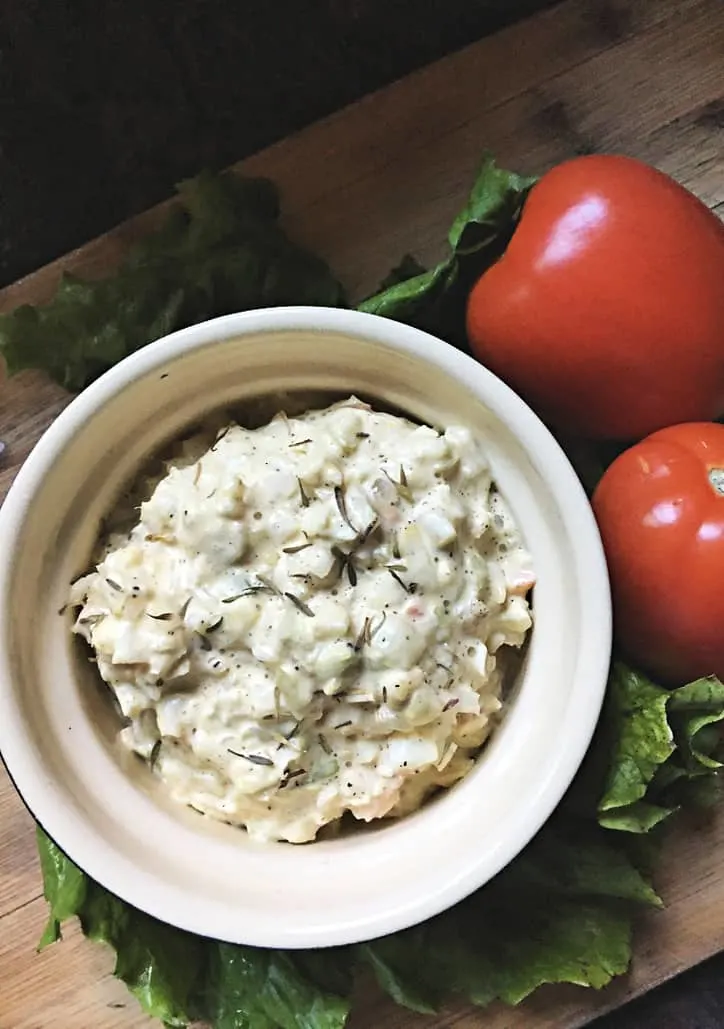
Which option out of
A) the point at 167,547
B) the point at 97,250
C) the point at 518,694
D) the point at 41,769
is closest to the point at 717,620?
the point at 518,694

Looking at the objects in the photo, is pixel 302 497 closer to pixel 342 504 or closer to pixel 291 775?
pixel 342 504

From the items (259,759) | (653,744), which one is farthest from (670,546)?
(259,759)

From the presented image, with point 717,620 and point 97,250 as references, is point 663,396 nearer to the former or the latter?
point 717,620

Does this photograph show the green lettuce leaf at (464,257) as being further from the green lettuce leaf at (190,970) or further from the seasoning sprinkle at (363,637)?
the green lettuce leaf at (190,970)

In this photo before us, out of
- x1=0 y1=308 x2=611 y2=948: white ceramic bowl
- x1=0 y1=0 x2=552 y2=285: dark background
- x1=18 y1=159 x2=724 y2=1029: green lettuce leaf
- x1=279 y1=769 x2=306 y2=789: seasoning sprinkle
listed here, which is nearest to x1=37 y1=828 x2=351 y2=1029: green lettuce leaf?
x1=18 y1=159 x2=724 y2=1029: green lettuce leaf

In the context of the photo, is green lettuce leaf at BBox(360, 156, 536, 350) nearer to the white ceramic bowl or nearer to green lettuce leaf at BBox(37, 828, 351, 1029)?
the white ceramic bowl
